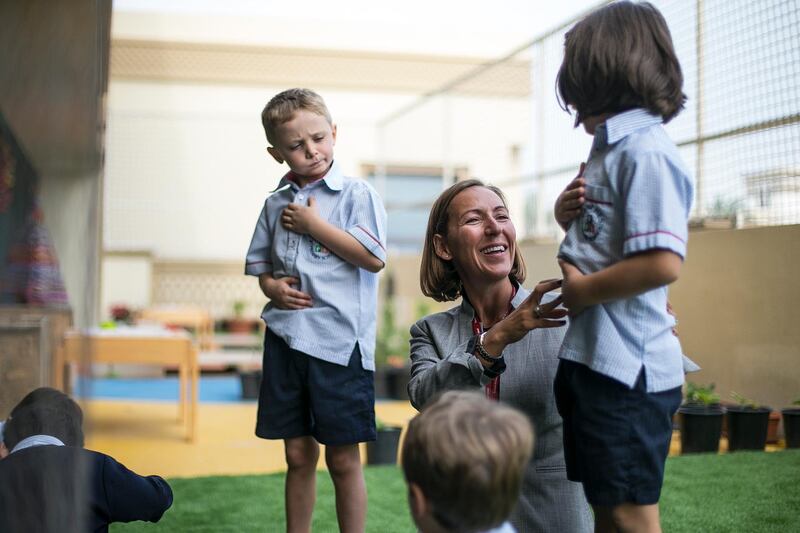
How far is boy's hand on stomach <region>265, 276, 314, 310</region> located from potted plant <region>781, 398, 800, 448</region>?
240cm

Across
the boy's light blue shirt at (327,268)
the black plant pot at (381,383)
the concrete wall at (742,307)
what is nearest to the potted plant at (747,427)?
the concrete wall at (742,307)

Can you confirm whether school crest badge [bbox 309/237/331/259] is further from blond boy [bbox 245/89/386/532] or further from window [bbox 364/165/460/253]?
window [bbox 364/165/460/253]

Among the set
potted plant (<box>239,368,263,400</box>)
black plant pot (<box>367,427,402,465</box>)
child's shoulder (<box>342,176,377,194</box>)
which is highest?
child's shoulder (<box>342,176,377,194</box>)

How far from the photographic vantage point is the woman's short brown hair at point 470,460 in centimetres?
111

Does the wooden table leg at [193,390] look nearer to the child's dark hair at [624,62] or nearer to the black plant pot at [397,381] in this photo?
the black plant pot at [397,381]

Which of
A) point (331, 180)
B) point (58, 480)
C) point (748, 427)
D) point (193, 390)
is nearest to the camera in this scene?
point (58, 480)

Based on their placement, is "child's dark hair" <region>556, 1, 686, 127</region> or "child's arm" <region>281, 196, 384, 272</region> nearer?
"child's dark hair" <region>556, 1, 686, 127</region>

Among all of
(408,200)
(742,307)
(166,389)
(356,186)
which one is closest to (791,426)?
(742,307)

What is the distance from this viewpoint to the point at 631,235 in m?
1.26

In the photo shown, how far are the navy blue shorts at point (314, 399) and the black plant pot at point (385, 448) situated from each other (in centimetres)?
190

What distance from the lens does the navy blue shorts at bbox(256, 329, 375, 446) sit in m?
1.98

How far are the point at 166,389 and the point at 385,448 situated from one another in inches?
179

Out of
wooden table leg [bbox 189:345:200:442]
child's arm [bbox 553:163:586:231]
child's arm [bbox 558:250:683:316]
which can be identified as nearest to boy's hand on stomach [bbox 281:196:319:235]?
child's arm [bbox 553:163:586:231]

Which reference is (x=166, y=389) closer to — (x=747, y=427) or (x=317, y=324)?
(x=747, y=427)
